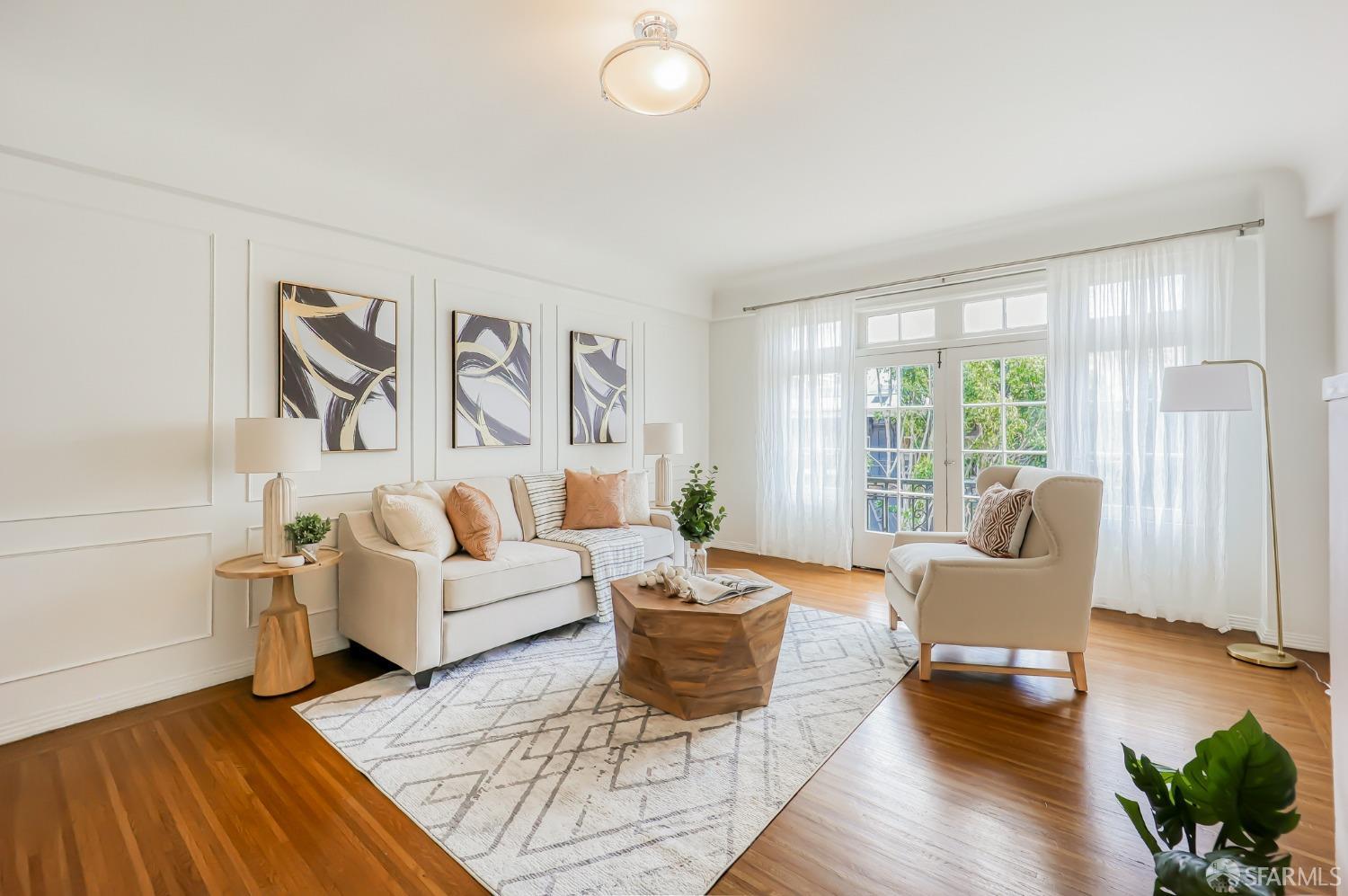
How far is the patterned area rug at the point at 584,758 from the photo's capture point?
65.4 inches

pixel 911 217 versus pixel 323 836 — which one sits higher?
pixel 911 217

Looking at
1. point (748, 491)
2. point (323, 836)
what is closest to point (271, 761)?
point (323, 836)

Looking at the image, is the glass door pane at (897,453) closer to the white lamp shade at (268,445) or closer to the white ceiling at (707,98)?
the white ceiling at (707,98)

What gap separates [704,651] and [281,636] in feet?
6.40

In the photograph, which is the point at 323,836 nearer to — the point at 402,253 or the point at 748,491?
the point at 402,253

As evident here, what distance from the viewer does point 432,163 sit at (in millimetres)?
3168

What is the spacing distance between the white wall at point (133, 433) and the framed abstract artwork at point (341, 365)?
0.29ft

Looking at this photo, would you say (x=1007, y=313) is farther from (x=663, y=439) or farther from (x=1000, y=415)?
(x=663, y=439)

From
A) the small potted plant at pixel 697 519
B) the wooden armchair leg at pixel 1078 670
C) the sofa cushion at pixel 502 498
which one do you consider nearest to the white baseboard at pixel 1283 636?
the wooden armchair leg at pixel 1078 670

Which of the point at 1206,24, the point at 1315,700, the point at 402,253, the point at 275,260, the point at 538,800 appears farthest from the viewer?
the point at 402,253

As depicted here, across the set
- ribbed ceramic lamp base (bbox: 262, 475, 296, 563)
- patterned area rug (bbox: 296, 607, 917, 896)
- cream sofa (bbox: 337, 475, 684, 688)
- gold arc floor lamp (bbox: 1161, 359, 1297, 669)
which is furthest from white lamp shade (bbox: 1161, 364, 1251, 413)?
ribbed ceramic lamp base (bbox: 262, 475, 296, 563)

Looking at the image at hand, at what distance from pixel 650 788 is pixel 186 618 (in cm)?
238

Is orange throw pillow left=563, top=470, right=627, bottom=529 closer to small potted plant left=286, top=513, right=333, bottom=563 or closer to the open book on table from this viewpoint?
the open book on table

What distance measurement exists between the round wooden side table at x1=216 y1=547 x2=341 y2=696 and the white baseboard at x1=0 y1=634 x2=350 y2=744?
31 cm
